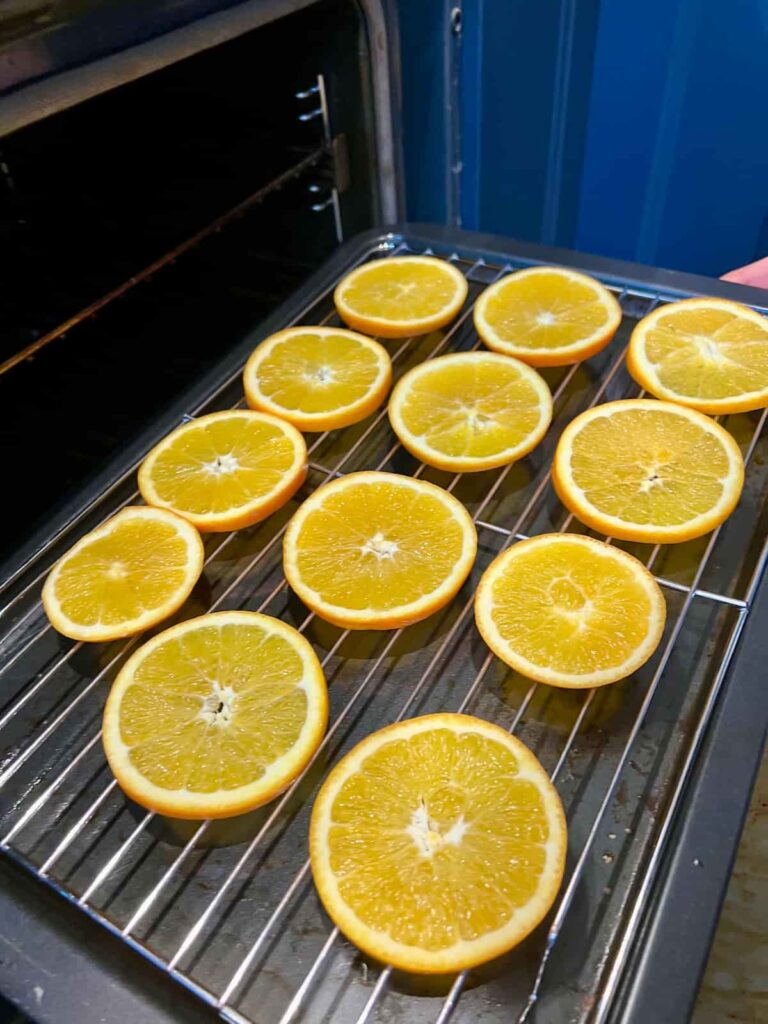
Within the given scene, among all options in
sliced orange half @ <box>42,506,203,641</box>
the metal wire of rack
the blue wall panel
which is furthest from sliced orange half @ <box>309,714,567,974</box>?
the blue wall panel

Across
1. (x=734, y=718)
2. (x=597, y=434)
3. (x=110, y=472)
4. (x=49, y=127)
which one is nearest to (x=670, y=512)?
(x=597, y=434)

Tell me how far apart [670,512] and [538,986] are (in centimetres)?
66

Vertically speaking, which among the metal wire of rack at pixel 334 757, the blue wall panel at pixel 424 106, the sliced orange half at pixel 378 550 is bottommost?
the metal wire of rack at pixel 334 757

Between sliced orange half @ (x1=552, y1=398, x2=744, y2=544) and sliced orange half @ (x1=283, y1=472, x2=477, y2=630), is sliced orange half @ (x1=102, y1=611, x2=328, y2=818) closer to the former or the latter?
sliced orange half @ (x1=283, y1=472, x2=477, y2=630)

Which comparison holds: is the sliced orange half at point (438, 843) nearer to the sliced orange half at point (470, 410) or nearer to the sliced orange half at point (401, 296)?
the sliced orange half at point (470, 410)

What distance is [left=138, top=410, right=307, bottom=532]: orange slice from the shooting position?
1.27m

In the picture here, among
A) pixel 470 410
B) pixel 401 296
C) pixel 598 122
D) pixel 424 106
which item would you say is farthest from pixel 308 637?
pixel 598 122

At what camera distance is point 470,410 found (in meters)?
1.38

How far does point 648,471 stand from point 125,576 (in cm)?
80

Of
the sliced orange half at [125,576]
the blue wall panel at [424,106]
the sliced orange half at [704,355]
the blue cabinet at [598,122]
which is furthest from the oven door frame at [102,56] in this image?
the sliced orange half at [704,355]

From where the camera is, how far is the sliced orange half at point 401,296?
5.09 ft

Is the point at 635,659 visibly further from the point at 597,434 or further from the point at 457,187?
the point at 457,187

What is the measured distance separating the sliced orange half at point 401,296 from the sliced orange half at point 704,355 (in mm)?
363

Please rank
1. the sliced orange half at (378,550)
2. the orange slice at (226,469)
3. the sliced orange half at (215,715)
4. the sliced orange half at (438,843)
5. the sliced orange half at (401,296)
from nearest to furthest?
the sliced orange half at (438,843) → the sliced orange half at (215,715) → the sliced orange half at (378,550) → the orange slice at (226,469) → the sliced orange half at (401,296)
